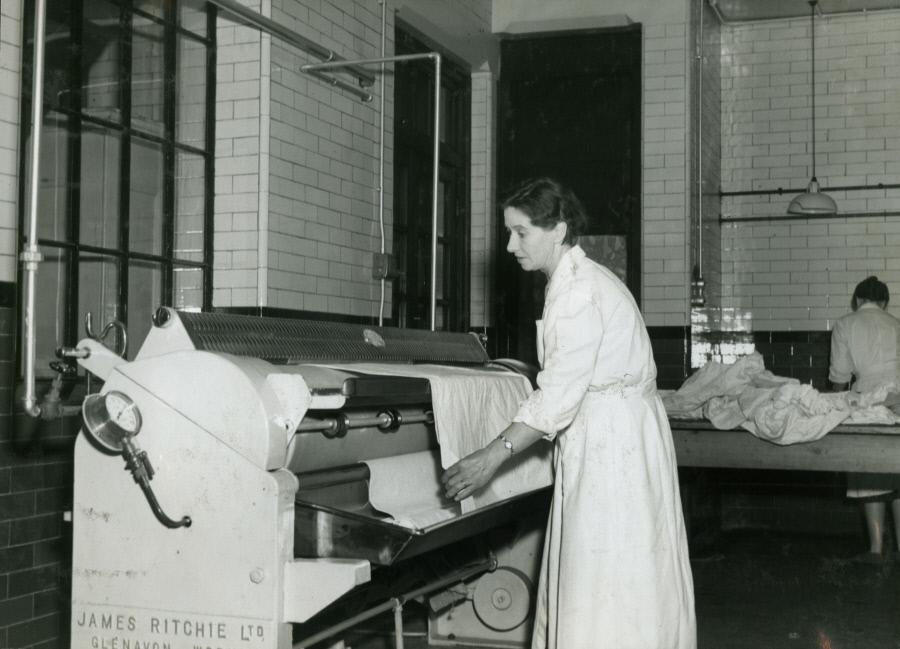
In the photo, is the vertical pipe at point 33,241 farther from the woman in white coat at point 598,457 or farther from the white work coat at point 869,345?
the white work coat at point 869,345

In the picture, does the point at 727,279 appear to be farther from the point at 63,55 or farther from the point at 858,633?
the point at 63,55

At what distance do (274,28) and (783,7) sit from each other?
5.30 meters

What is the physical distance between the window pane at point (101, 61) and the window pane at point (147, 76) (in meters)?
0.13

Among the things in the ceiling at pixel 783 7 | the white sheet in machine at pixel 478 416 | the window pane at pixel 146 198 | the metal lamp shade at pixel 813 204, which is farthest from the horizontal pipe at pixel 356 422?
the ceiling at pixel 783 7

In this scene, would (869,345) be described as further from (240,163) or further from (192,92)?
(192,92)

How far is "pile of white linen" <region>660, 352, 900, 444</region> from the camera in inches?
223

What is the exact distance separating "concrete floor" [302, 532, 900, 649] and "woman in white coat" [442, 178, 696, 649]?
3.17ft

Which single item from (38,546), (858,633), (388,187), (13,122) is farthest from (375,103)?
(858,633)

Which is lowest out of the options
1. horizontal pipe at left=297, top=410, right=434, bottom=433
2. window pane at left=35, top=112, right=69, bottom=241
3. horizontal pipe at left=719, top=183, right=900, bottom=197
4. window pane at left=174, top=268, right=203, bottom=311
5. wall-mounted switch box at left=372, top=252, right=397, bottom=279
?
horizontal pipe at left=297, top=410, right=434, bottom=433

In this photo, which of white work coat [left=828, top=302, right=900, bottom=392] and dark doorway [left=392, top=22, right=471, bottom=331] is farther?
white work coat [left=828, top=302, right=900, bottom=392]

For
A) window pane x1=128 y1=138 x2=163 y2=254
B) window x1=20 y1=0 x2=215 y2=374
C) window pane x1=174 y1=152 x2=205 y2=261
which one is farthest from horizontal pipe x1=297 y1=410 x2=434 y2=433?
window pane x1=174 y1=152 x2=205 y2=261

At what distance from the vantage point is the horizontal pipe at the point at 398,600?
319 centimetres

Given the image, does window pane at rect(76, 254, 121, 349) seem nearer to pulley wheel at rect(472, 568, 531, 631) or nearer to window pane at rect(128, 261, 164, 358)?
window pane at rect(128, 261, 164, 358)

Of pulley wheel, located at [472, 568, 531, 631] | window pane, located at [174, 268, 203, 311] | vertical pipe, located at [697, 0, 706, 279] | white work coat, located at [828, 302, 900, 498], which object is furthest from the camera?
vertical pipe, located at [697, 0, 706, 279]
